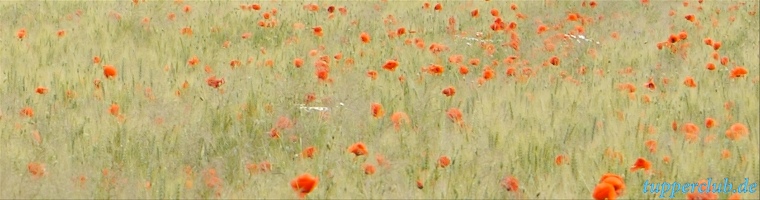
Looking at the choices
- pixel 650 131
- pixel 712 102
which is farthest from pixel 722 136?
pixel 712 102

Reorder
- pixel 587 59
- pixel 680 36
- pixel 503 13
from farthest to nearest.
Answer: pixel 503 13
pixel 587 59
pixel 680 36

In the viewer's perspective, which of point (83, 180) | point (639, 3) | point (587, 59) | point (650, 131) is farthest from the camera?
point (639, 3)

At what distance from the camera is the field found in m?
3.20

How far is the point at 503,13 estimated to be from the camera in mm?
8125

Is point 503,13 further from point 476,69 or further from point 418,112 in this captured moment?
point 418,112

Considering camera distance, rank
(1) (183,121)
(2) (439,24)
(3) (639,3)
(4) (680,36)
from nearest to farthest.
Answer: (1) (183,121)
(4) (680,36)
(2) (439,24)
(3) (639,3)

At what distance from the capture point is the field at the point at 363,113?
3199 millimetres

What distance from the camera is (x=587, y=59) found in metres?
5.77

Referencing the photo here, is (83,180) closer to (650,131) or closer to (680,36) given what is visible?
(650,131)

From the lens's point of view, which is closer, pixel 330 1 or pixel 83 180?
pixel 83 180

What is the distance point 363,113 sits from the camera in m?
4.21

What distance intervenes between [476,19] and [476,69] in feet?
7.55

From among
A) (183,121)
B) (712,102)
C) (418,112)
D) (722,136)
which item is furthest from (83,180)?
(712,102)

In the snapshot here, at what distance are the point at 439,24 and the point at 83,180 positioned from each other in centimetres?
464
